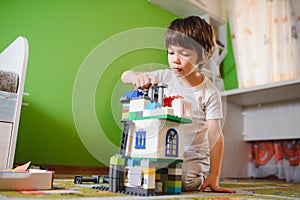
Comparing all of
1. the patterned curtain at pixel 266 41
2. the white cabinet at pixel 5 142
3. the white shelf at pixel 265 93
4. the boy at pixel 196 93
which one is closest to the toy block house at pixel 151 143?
the boy at pixel 196 93

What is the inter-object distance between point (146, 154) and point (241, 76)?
5.74 feet

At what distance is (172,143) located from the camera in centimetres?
69

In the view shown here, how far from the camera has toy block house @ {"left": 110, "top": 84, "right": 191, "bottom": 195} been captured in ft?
2.15

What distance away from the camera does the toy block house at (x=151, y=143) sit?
25.8 inches

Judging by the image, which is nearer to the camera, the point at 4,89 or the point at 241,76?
the point at 4,89

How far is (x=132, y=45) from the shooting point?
748mm

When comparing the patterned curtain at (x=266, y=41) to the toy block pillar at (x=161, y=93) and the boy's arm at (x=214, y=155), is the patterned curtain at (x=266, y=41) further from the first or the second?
the toy block pillar at (x=161, y=93)

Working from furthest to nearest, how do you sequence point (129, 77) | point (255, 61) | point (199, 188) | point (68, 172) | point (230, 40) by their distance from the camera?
point (230, 40)
point (255, 61)
point (68, 172)
point (199, 188)
point (129, 77)

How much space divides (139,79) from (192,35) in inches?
9.1

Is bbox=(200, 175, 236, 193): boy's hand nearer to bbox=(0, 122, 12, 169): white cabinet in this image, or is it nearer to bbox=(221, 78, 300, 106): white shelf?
bbox=(0, 122, 12, 169): white cabinet

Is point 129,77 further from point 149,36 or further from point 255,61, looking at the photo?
point 255,61

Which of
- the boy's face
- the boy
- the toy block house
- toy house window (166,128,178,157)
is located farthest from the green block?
the boy's face

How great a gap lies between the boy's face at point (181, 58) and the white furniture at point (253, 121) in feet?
3.34

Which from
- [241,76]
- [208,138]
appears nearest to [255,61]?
[241,76]
